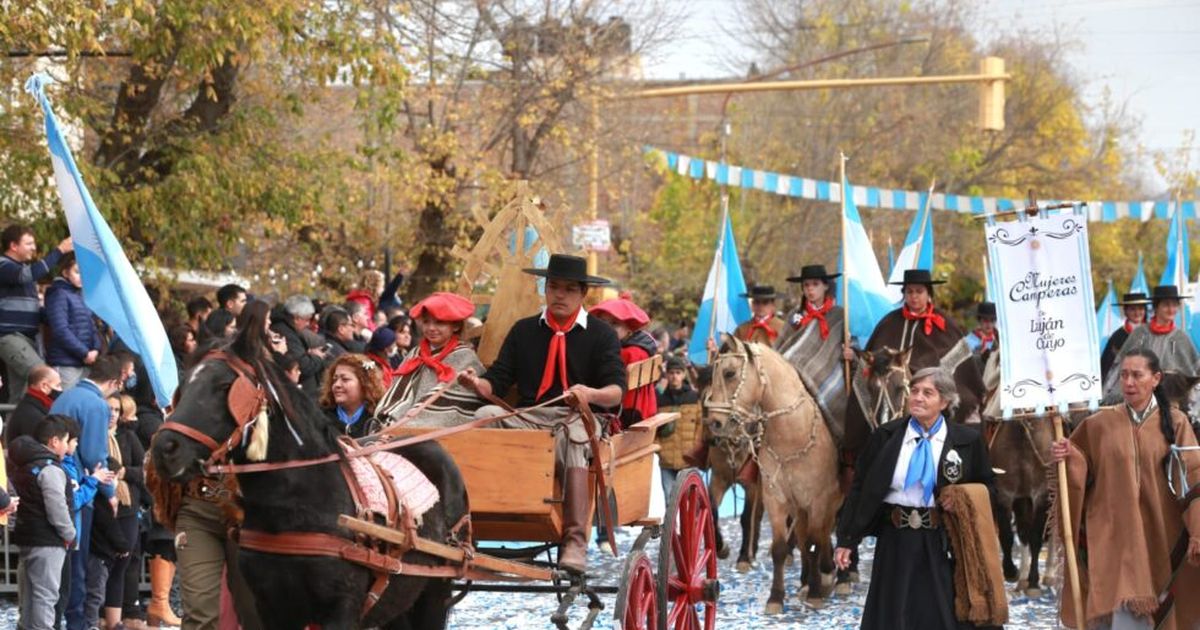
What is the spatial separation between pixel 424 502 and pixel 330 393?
271cm

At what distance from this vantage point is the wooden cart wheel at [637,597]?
28.4 feet

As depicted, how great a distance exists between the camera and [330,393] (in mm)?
10375

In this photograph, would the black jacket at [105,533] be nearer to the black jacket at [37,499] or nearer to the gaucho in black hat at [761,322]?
the black jacket at [37,499]

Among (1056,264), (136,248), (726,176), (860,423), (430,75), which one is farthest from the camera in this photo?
(726,176)

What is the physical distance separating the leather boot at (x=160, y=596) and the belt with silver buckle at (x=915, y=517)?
537 centimetres

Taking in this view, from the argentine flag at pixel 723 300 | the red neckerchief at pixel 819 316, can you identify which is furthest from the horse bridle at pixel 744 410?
the argentine flag at pixel 723 300

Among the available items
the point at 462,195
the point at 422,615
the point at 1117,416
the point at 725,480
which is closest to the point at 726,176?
the point at 462,195

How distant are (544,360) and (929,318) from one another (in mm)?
6475

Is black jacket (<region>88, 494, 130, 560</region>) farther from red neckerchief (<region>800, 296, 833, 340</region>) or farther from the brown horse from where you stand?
red neckerchief (<region>800, 296, 833, 340</region>)

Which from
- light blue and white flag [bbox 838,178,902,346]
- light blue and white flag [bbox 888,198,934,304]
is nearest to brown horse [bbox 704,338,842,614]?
light blue and white flag [bbox 838,178,902,346]

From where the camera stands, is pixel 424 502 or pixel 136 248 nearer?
pixel 424 502

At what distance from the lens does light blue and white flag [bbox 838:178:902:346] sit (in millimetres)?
16234

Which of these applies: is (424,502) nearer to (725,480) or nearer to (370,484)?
(370,484)

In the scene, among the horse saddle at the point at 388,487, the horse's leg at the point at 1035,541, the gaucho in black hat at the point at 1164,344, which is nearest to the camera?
the horse saddle at the point at 388,487
